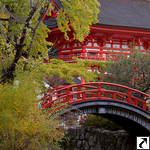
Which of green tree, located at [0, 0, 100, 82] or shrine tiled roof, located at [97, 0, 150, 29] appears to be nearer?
green tree, located at [0, 0, 100, 82]

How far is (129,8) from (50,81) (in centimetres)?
1463

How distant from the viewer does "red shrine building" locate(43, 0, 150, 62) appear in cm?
1608

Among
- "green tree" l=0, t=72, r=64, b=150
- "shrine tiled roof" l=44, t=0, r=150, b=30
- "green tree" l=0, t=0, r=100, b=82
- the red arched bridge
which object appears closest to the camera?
"green tree" l=0, t=72, r=64, b=150

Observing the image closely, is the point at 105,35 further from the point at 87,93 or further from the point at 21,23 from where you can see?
the point at 21,23

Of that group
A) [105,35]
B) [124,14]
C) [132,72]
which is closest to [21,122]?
[132,72]

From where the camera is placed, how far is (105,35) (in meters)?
16.7

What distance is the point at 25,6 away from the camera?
A: 824cm

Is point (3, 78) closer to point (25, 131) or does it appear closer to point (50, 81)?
point (50, 81)

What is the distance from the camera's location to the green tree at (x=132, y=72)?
36.5ft

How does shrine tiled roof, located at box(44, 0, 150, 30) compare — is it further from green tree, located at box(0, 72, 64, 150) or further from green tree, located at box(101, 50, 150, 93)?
green tree, located at box(0, 72, 64, 150)

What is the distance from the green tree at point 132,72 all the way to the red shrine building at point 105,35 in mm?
3677

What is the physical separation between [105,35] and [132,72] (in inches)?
241

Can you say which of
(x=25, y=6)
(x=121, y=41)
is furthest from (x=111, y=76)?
(x=121, y=41)

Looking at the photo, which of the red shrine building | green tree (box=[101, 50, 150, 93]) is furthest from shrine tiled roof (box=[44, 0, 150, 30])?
green tree (box=[101, 50, 150, 93])
